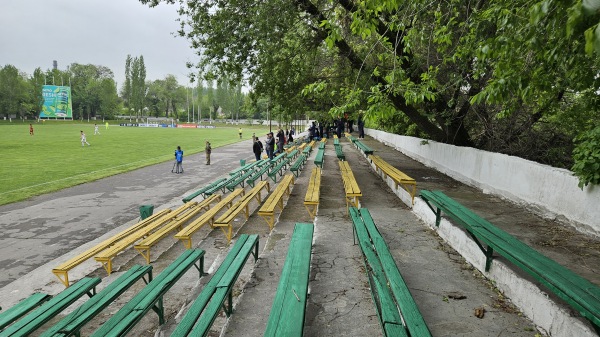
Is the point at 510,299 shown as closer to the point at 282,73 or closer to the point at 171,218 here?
the point at 171,218

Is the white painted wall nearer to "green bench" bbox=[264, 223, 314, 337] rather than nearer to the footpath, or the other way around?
the footpath

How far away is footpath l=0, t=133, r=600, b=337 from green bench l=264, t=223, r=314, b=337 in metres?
0.40

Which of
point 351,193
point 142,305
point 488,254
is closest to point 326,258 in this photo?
point 488,254

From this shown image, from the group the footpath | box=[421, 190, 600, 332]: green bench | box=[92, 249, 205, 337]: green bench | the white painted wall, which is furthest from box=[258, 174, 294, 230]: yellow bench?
the white painted wall

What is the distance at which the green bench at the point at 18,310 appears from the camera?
3438 mm

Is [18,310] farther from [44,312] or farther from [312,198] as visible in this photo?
[312,198]

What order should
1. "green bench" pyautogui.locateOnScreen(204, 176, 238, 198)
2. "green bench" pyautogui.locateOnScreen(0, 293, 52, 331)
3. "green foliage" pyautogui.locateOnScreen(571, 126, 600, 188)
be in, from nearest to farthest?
"green bench" pyautogui.locateOnScreen(0, 293, 52, 331) < "green foliage" pyautogui.locateOnScreen(571, 126, 600, 188) < "green bench" pyautogui.locateOnScreen(204, 176, 238, 198)

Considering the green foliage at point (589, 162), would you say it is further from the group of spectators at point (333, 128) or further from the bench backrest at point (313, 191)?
the group of spectators at point (333, 128)

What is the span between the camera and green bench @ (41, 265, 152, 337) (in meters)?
3.01

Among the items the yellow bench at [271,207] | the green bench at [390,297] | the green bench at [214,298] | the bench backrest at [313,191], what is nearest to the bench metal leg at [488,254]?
the green bench at [390,297]

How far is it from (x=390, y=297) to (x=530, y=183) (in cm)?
496

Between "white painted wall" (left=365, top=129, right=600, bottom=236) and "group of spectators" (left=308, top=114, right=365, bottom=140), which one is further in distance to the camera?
"group of spectators" (left=308, top=114, right=365, bottom=140)

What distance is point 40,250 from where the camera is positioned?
7.24m

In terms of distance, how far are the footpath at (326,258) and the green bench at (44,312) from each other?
0.52 m
